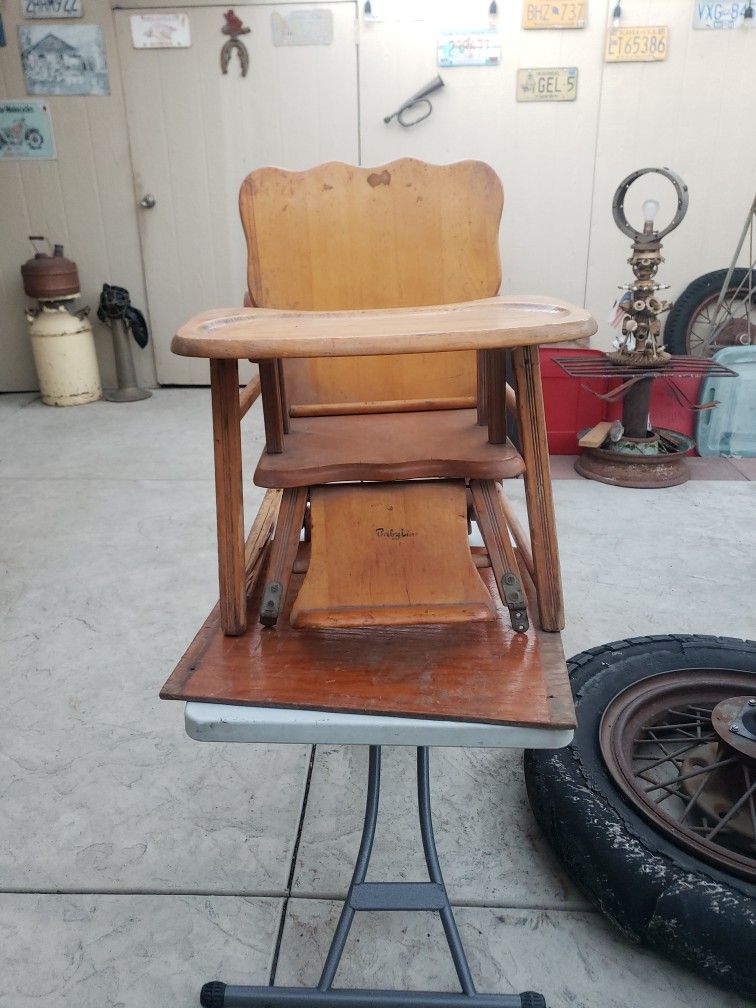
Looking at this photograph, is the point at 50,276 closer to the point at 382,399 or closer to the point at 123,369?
the point at 123,369

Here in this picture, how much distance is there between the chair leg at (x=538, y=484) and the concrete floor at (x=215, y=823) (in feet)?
1.77

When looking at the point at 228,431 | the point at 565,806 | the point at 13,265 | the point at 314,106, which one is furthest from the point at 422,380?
the point at 13,265

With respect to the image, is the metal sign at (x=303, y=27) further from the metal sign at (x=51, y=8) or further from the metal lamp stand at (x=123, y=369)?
the metal lamp stand at (x=123, y=369)

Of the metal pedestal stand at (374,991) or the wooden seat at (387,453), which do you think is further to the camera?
the wooden seat at (387,453)

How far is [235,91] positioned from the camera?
170 inches

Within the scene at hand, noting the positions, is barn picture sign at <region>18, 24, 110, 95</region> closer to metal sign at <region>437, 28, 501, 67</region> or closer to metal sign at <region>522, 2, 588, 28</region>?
metal sign at <region>437, 28, 501, 67</region>


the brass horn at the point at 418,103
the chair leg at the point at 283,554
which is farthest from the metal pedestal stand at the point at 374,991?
the brass horn at the point at 418,103

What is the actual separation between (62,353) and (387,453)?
12.5ft

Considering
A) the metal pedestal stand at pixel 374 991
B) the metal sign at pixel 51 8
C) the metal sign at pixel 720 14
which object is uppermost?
the metal sign at pixel 51 8

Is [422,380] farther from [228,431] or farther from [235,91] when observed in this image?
[235,91]

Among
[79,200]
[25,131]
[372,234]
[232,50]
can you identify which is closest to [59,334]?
[79,200]

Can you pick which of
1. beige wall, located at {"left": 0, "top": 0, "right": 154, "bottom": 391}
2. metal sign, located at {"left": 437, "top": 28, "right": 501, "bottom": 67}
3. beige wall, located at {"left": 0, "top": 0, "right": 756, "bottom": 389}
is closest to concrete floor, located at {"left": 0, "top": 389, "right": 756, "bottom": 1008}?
beige wall, located at {"left": 0, "top": 0, "right": 756, "bottom": 389}

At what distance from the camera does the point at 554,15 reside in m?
4.03

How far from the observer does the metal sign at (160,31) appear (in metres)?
4.23
